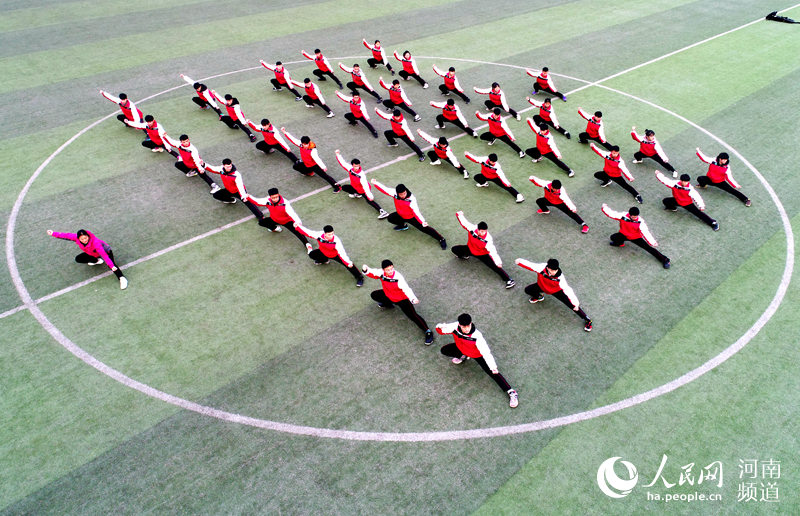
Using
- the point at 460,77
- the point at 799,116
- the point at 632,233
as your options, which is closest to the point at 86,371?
the point at 632,233

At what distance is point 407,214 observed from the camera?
11.4m

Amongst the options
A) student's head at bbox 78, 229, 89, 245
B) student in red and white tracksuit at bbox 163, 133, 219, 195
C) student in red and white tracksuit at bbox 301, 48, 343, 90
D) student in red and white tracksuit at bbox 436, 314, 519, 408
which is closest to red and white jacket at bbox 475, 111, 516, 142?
student in red and white tracksuit at bbox 301, 48, 343, 90

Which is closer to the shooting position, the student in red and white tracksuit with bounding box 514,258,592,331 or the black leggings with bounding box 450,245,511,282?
the student in red and white tracksuit with bounding box 514,258,592,331

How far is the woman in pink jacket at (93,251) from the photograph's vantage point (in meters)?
10.2

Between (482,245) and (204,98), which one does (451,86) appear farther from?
(482,245)

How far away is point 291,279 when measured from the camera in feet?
35.1

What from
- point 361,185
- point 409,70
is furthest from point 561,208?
point 409,70

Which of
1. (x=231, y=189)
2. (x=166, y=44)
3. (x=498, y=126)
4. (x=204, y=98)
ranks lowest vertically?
(x=498, y=126)

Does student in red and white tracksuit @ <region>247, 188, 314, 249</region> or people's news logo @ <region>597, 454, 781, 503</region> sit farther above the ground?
student in red and white tracksuit @ <region>247, 188, 314, 249</region>

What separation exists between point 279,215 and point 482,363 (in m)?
5.88

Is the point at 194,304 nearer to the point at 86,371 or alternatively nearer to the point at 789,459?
the point at 86,371

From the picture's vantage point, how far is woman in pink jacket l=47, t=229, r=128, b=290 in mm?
10164

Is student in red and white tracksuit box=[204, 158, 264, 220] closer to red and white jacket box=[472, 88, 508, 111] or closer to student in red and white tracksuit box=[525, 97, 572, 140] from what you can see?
red and white jacket box=[472, 88, 508, 111]

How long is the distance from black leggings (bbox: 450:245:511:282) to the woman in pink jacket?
24.4 feet
